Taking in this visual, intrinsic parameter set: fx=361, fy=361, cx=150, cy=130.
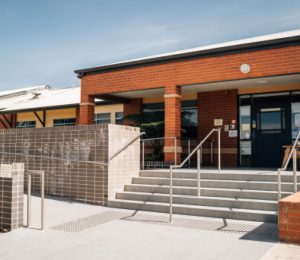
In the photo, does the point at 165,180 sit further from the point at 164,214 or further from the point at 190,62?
the point at 190,62

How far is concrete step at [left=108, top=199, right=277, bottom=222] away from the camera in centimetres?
692

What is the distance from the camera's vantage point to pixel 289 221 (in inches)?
213

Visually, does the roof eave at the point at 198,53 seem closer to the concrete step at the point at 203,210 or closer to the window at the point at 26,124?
the concrete step at the point at 203,210

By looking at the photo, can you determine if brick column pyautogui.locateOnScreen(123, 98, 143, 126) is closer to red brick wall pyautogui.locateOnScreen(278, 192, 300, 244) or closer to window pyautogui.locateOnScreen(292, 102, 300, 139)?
window pyautogui.locateOnScreen(292, 102, 300, 139)

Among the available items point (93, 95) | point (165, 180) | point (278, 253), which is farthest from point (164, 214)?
point (93, 95)

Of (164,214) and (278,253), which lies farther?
(164,214)

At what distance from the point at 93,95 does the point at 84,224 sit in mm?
7434

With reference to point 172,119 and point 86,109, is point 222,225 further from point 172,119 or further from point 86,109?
point 86,109

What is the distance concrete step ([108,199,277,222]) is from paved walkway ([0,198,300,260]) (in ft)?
0.66

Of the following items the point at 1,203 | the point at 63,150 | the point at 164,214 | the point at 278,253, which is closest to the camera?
the point at 278,253

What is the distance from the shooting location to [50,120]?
2039 cm

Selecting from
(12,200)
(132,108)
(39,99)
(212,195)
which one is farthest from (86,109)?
(39,99)

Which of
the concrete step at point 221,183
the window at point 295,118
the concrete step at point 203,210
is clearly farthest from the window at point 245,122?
the concrete step at point 203,210

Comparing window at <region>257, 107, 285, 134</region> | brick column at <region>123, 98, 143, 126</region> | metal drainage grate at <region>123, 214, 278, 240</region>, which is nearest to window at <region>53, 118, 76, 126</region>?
brick column at <region>123, 98, 143, 126</region>
